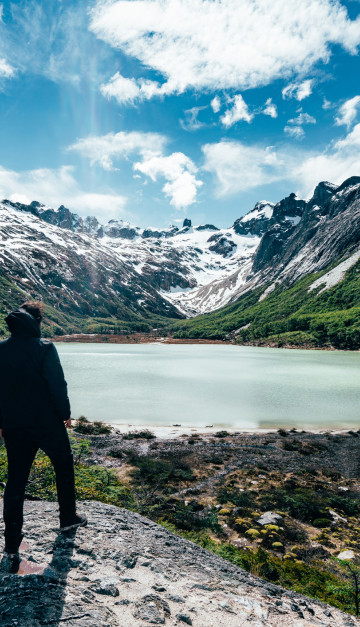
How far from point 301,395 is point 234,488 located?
102 feet

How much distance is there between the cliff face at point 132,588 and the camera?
13.1 feet

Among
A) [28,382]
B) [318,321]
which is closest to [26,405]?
[28,382]

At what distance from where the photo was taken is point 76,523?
6.24 metres

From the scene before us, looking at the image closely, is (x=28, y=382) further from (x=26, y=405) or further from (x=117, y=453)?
(x=117, y=453)

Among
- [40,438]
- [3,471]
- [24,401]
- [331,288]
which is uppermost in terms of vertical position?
[331,288]

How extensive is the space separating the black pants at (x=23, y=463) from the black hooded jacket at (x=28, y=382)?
0.53 feet

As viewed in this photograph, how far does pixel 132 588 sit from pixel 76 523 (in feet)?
6.64

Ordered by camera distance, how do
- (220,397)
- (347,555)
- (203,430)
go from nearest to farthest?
(347,555), (203,430), (220,397)

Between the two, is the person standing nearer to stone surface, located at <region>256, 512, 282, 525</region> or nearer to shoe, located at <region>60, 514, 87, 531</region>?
shoe, located at <region>60, 514, 87, 531</region>

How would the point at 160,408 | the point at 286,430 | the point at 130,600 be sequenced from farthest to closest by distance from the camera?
the point at 160,408 < the point at 286,430 < the point at 130,600

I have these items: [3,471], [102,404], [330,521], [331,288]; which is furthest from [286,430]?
[331,288]

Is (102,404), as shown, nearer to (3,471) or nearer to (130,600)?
(3,471)

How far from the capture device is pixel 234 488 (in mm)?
17516

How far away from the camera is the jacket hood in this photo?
5.62m
